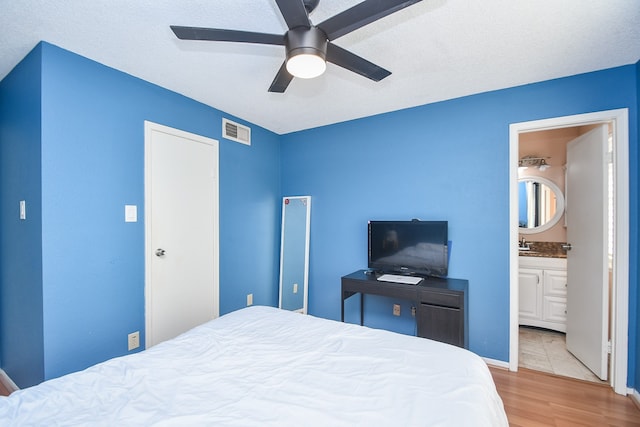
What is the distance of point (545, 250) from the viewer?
350 cm

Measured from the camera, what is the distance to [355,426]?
33.9 inches

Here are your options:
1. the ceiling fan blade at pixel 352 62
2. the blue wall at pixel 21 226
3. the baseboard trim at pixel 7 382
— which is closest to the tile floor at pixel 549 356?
the ceiling fan blade at pixel 352 62

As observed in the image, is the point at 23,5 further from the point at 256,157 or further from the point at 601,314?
the point at 601,314

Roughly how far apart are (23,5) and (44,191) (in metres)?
1.02

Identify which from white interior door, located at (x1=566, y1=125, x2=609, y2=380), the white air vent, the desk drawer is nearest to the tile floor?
white interior door, located at (x1=566, y1=125, x2=609, y2=380)

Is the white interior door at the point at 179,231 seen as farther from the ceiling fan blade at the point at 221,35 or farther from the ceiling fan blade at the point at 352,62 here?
the ceiling fan blade at the point at 352,62

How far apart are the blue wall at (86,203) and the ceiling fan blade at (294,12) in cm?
165

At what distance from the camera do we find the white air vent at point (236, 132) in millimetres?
2994

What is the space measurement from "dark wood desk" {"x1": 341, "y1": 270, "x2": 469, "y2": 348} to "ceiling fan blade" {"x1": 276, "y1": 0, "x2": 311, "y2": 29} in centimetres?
205

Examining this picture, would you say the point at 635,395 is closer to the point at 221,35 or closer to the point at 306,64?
the point at 306,64

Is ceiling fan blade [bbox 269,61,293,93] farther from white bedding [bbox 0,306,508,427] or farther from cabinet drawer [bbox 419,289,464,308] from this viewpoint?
cabinet drawer [bbox 419,289,464,308]

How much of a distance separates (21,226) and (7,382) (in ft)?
4.38

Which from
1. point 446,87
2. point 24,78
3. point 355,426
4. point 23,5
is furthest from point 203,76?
point 355,426

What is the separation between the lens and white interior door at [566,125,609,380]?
7.23 feet
